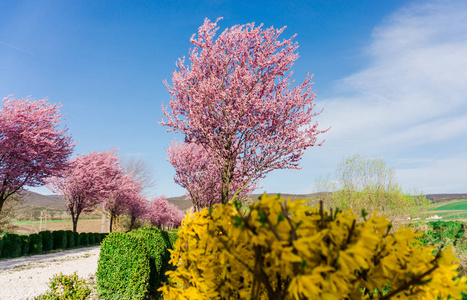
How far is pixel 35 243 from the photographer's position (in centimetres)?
1572

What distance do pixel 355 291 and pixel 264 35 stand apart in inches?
338

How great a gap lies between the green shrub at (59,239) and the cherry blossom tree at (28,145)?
12.4ft

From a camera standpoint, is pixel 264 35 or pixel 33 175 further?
pixel 33 175

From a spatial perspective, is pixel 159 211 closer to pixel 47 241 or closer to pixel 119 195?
pixel 119 195

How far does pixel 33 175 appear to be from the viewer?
1576cm

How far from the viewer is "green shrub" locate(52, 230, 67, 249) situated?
58.8 feet

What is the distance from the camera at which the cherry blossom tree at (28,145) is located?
559 inches

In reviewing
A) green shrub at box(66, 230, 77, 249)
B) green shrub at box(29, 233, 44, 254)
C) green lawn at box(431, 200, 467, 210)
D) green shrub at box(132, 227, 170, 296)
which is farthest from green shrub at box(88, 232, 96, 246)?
green lawn at box(431, 200, 467, 210)

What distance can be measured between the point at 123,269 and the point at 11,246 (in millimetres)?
11236

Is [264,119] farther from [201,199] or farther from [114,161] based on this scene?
[114,161]

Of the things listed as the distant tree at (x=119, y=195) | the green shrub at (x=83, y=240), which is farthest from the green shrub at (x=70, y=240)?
the distant tree at (x=119, y=195)

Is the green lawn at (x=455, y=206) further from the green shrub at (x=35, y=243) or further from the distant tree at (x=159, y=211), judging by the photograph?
the green shrub at (x=35, y=243)

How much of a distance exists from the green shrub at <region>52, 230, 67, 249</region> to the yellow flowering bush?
1962 cm

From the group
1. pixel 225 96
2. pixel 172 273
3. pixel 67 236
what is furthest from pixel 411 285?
pixel 67 236
